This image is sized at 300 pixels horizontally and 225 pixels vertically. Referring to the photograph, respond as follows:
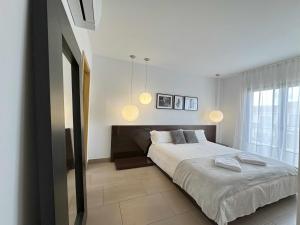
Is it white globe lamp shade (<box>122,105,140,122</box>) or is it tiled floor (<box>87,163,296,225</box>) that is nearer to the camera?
tiled floor (<box>87,163,296,225</box>)

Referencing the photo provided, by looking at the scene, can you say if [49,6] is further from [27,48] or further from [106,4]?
[106,4]

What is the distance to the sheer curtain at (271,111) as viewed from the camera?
3.03 m

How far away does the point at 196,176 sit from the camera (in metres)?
1.95

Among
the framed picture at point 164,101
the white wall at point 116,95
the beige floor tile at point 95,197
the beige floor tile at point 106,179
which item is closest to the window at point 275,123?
the white wall at point 116,95

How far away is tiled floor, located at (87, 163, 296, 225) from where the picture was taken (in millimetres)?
1713

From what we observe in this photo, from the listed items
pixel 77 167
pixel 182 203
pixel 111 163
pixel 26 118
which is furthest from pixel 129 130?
pixel 26 118

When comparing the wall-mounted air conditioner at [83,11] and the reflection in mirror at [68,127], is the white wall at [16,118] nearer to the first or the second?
the reflection in mirror at [68,127]

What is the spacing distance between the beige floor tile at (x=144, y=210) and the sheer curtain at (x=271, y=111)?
3005 mm

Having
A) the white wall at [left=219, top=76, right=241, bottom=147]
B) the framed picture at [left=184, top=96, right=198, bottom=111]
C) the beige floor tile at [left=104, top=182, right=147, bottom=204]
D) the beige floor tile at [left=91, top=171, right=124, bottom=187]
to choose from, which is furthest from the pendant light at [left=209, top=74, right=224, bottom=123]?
the beige floor tile at [left=91, top=171, right=124, bottom=187]

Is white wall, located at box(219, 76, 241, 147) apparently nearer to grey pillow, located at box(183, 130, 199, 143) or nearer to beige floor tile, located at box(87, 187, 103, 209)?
grey pillow, located at box(183, 130, 199, 143)

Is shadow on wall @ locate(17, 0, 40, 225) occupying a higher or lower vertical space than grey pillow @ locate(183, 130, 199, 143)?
higher

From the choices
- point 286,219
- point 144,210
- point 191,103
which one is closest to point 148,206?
point 144,210

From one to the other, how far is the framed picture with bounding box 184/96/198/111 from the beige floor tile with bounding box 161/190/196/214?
8.73 feet

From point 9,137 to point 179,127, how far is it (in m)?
3.99
